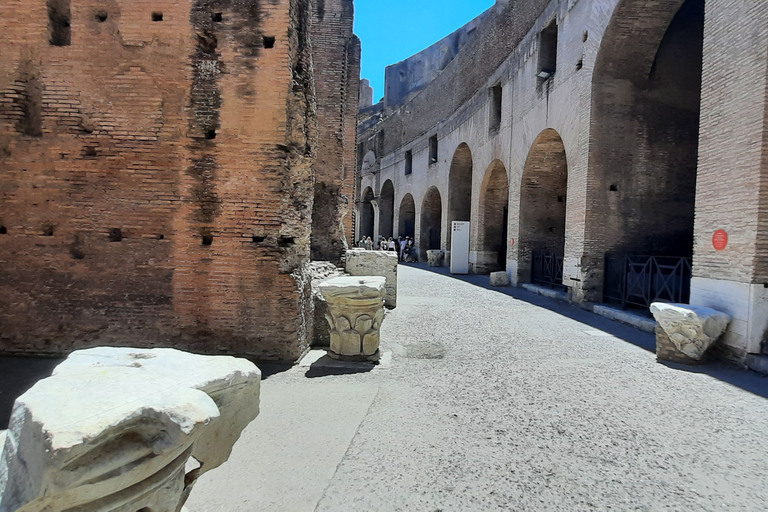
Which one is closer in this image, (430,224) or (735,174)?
(735,174)

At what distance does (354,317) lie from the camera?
4.88 meters

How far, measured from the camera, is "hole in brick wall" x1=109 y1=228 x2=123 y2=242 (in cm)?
475

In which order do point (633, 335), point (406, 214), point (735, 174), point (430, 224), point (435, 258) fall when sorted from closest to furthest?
point (735, 174)
point (633, 335)
point (435, 258)
point (430, 224)
point (406, 214)

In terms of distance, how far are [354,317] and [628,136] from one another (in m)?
7.86

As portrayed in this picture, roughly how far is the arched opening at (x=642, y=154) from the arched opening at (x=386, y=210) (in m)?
22.4

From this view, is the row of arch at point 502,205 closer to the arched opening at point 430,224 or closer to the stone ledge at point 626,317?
the arched opening at point 430,224

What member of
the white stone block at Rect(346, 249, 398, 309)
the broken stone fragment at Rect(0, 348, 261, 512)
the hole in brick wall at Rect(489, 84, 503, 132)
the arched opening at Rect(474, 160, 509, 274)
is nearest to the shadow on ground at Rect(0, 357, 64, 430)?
the broken stone fragment at Rect(0, 348, 261, 512)

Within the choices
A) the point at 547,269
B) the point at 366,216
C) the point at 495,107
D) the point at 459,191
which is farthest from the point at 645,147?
the point at 366,216

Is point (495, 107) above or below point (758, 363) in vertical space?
above

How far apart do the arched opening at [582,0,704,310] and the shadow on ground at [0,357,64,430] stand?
9454 millimetres

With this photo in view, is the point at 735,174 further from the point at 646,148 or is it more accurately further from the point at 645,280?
the point at 646,148

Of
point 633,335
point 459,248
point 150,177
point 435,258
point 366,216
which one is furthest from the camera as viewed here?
point 366,216

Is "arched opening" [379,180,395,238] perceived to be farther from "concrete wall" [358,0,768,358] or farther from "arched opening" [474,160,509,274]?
"arched opening" [474,160,509,274]

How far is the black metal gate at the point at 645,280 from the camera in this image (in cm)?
709
